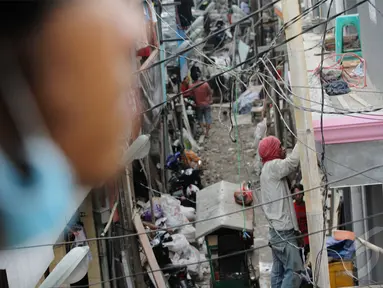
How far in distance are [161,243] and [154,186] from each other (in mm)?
4094

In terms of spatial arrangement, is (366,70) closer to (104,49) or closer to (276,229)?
(276,229)

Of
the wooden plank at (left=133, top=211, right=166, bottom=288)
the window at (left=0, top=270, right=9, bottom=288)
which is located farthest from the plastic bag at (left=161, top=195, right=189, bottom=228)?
the window at (left=0, top=270, right=9, bottom=288)

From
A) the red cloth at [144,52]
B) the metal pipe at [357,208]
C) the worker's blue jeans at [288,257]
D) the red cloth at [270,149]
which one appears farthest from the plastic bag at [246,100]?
the worker's blue jeans at [288,257]

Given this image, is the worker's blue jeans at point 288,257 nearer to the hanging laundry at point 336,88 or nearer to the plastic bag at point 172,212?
the hanging laundry at point 336,88

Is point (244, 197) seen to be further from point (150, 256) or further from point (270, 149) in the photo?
point (270, 149)

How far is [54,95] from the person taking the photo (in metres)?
4.33

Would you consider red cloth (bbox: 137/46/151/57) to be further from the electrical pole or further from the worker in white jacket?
the electrical pole

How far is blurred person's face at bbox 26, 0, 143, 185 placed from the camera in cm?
421

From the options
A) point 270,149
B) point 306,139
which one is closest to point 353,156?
point 306,139

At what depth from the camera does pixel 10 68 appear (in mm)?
4176

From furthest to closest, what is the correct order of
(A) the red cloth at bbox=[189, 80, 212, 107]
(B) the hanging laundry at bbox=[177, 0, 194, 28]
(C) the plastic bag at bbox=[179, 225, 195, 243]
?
(B) the hanging laundry at bbox=[177, 0, 194, 28], (A) the red cloth at bbox=[189, 80, 212, 107], (C) the plastic bag at bbox=[179, 225, 195, 243]

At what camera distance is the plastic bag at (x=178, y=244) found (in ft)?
39.0

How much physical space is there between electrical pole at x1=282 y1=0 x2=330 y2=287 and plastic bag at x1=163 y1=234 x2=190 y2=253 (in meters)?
4.78

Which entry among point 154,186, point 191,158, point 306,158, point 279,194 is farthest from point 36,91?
→ point 191,158
